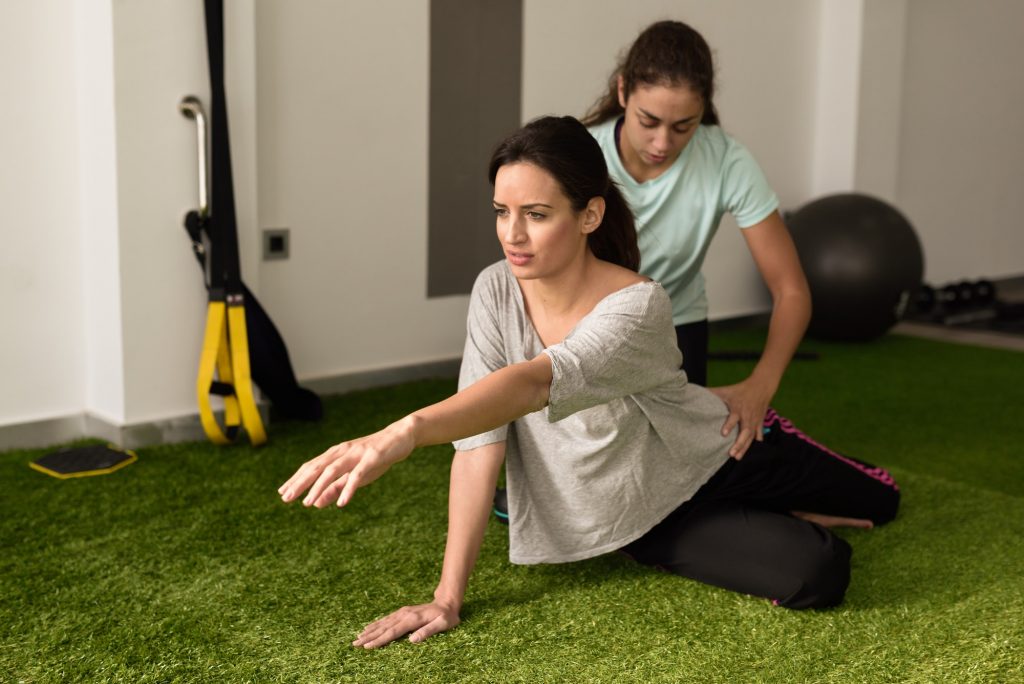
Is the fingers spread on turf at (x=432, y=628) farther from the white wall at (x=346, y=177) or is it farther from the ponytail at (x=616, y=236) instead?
the white wall at (x=346, y=177)

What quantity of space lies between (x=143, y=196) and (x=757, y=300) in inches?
131

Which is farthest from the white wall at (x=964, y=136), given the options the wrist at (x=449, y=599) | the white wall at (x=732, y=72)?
the wrist at (x=449, y=599)

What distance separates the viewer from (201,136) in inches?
118

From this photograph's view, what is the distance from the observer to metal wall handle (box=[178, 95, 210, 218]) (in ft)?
9.75

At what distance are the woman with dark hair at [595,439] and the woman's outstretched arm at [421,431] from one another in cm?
1

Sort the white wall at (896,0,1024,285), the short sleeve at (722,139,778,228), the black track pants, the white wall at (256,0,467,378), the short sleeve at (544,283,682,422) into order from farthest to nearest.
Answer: the white wall at (896,0,1024,285) → the white wall at (256,0,467,378) → the short sleeve at (722,139,778,228) → the black track pants → the short sleeve at (544,283,682,422)

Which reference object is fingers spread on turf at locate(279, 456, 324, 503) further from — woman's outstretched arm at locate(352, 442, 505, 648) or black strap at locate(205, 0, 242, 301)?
black strap at locate(205, 0, 242, 301)

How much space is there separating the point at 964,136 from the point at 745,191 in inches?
187

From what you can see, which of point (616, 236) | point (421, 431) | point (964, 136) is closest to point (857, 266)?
point (964, 136)

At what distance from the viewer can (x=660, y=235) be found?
94.7 inches

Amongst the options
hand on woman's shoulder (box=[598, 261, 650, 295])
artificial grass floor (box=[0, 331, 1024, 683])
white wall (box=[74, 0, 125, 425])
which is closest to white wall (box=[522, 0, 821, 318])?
white wall (box=[74, 0, 125, 425])

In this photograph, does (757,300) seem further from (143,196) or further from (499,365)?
(499,365)

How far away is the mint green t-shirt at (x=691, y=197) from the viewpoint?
2.35m

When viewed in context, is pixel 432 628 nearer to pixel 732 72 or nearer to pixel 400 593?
pixel 400 593
